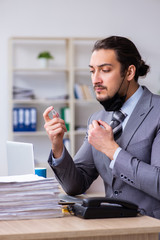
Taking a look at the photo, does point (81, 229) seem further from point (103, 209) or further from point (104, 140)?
point (104, 140)

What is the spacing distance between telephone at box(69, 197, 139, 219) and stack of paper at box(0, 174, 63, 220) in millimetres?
81

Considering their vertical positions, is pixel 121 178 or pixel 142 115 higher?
pixel 142 115

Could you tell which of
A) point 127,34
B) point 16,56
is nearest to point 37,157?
point 16,56

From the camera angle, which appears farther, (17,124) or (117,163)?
(17,124)

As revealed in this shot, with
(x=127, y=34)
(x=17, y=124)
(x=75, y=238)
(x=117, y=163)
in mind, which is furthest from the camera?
(x=127, y=34)

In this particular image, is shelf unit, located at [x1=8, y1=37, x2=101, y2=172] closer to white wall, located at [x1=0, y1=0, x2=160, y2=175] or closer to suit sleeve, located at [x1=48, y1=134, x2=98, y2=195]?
white wall, located at [x1=0, y1=0, x2=160, y2=175]

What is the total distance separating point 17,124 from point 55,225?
4136mm

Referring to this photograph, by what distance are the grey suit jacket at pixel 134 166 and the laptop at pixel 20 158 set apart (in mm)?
107

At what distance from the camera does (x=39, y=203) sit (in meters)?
1.46

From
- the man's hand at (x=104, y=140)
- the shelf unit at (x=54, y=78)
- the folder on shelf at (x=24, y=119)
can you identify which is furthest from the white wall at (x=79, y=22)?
the man's hand at (x=104, y=140)

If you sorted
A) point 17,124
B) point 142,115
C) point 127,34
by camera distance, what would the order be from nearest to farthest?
point 142,115 < point 17,124 < point 127,34

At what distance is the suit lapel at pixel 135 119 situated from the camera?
192 centimetres

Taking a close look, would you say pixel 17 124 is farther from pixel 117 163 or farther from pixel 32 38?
pixel 117 163

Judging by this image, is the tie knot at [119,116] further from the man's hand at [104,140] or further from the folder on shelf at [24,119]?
the folder on shelf at [24,119]
